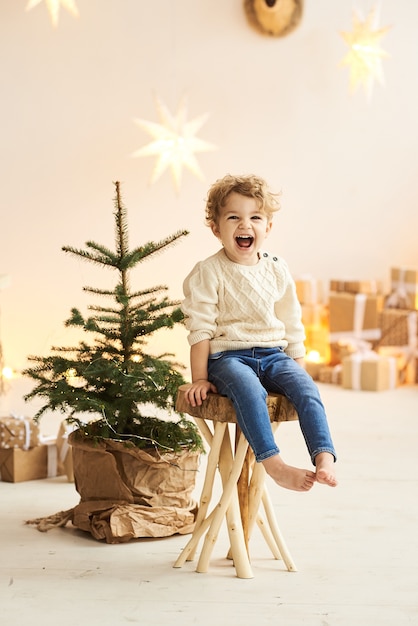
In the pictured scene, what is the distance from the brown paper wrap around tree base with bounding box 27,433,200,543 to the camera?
2.61 m

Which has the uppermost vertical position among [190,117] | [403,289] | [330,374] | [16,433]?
[190,117]

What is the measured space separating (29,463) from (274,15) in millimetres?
2919

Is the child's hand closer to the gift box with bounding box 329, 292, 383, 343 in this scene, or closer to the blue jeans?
the blue jeans

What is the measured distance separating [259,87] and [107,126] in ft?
2.73

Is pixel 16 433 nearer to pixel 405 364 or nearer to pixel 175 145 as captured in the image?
pixel 175 145

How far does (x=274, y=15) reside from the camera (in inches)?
199

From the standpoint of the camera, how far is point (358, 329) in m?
5.01

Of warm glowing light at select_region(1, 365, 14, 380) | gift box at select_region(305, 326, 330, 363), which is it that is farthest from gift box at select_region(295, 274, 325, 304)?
warm glowing light at select_region(1, 365, 14, 380)

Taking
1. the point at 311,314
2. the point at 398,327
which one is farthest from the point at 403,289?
the point at 311,314

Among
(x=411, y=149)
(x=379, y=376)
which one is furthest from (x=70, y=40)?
(x=379, y=376)

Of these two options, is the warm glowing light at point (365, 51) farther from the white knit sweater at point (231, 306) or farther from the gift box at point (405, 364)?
the white knit sweater at point (231, 306)

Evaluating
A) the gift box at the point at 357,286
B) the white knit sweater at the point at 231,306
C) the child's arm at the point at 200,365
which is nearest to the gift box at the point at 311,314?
the gift box at the point at 357,286

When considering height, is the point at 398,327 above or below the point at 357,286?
below

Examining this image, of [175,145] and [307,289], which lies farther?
[307,289]
